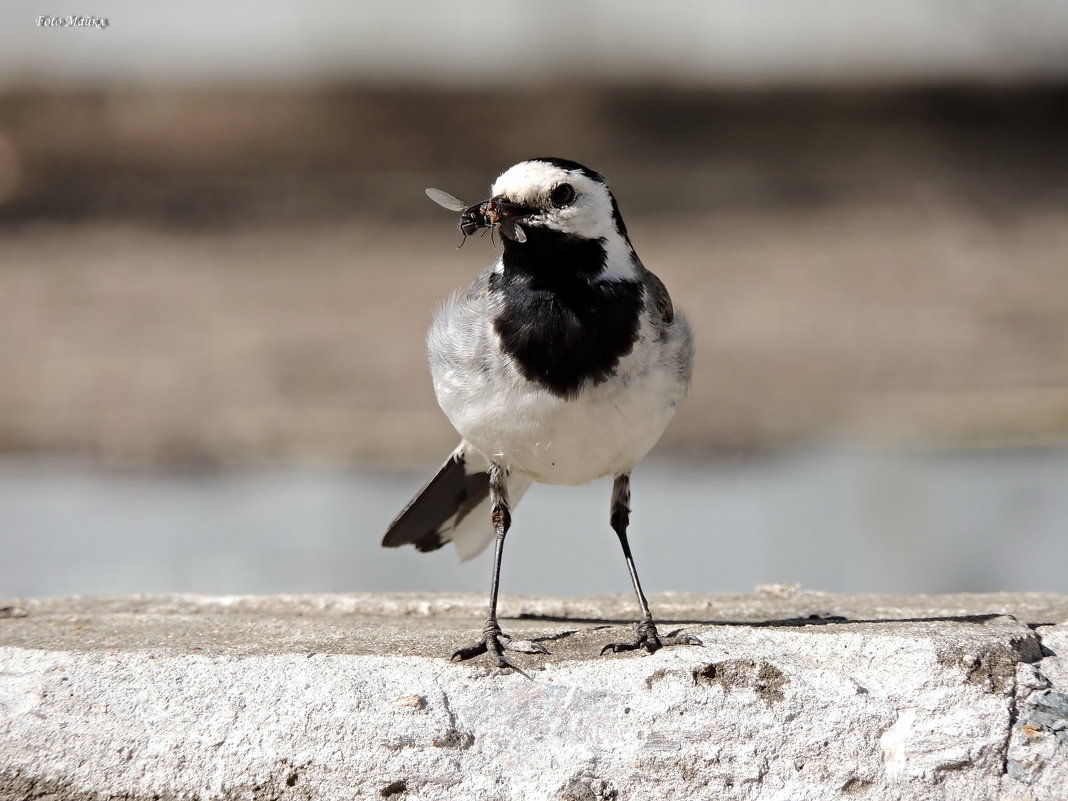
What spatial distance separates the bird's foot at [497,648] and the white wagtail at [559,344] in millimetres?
12

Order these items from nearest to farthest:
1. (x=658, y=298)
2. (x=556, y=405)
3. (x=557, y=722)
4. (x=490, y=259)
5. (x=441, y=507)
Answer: (x=557, y=722) → (x=556, y=405) → (x=658, y=298) → (x=441, y=507) → (x=490, y=259)

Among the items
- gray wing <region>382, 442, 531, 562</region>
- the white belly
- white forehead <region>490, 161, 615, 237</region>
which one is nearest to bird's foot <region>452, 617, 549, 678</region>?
the white belly

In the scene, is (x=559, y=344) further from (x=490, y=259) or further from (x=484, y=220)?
(x=490, y=259)

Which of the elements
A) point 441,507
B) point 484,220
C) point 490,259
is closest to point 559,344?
point 484,220

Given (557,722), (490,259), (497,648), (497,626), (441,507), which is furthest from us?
(490,259)

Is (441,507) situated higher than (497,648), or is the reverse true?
(497,648)

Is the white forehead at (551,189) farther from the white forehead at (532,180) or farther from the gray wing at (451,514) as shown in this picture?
the gray wing at (451,514)

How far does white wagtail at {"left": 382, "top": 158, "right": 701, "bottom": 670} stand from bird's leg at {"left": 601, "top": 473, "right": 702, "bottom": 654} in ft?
0.05

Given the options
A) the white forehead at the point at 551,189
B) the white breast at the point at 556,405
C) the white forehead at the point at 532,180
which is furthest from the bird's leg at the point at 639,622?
the white forehead at the point at 532,180

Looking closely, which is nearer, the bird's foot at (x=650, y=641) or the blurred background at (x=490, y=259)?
the bird's foot at (x=650, y=641)

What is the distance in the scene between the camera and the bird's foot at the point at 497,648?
3.67 meters

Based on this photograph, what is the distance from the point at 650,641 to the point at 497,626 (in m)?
0.42

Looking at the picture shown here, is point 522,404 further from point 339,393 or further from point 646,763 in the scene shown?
point 339,393

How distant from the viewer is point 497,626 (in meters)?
3.94
